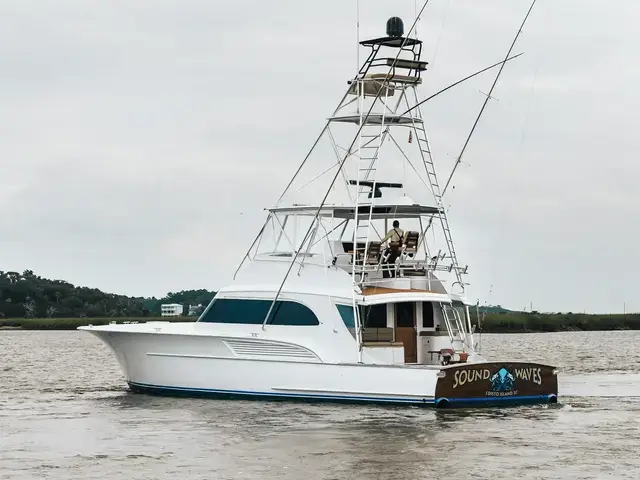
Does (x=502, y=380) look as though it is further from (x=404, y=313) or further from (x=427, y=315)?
(x=404, y=313)

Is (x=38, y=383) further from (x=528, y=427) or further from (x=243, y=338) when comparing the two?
(x=528, y=427)

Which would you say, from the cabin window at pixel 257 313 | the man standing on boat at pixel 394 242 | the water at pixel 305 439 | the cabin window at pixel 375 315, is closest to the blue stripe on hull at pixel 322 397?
the water at pixel 305 439

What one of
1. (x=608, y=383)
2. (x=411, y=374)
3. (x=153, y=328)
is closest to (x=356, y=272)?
(x=411, y=374)

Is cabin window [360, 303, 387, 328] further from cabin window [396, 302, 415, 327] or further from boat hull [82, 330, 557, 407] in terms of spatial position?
boat hull [82, 330, 557, 407]

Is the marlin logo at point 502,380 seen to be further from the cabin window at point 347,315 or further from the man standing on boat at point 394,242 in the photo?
the man standing on boat at point 394,242

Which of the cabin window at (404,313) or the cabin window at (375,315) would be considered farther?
the cabin window at (404,313)

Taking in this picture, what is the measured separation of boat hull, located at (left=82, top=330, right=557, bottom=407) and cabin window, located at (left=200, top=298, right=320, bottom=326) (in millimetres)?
1020

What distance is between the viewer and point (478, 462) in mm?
19062

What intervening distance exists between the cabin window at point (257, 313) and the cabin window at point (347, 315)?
1.88 ft

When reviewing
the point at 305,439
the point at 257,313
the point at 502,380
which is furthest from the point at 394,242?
the point at 305,439

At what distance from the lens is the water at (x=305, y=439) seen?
18.5 meters

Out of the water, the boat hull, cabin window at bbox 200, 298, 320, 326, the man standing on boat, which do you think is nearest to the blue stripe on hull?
the boat hull

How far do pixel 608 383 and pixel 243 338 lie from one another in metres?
11.3

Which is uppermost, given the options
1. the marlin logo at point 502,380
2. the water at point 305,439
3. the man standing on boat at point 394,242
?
the man standing on boat at point 394,242
